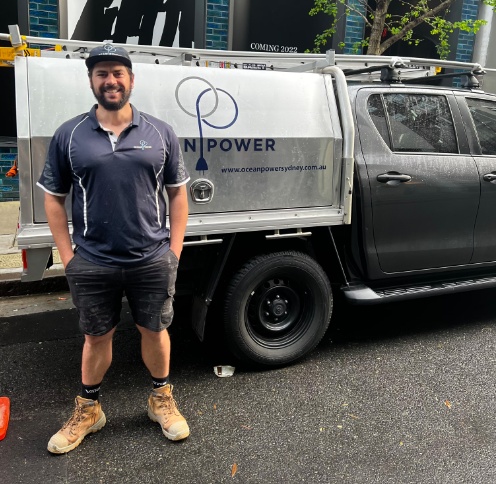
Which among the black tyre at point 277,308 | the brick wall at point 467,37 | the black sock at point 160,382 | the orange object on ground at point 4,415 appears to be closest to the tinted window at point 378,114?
the black tyre at point 277,308

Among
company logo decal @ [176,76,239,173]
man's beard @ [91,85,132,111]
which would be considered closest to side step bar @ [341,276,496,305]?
company logo decal @ [176,76,239,173]

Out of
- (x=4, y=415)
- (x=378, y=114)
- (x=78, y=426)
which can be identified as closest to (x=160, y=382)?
(x=78, y=426)

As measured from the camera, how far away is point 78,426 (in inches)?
112

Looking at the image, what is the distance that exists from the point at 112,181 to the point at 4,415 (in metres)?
1.56

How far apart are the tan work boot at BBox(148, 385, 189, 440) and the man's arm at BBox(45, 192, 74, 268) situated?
3.10 feet

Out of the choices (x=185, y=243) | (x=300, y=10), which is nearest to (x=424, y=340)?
(x=185, y=243)

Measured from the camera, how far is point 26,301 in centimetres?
503

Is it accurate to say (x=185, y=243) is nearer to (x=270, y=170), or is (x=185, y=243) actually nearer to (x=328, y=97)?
(x=270, y=170)

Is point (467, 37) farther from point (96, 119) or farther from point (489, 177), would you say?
point (96, 119)

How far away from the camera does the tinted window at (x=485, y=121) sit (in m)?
4.18

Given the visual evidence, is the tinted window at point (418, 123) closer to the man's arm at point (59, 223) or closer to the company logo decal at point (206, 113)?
the company logo decal at point (206, 113)

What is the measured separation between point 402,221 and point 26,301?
3.49 m

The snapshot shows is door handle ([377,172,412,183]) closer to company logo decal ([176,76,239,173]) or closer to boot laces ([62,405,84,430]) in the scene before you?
company logo decal ([176,76,239,173])

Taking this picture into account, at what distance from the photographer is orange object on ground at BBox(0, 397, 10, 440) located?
115 inches
